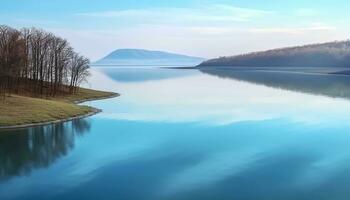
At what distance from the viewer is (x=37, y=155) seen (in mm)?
29266

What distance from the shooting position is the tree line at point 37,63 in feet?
178

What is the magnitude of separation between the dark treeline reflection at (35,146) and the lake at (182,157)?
6cm

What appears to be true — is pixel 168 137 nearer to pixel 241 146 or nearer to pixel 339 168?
pixel 241 146

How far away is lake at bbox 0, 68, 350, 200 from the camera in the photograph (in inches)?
841

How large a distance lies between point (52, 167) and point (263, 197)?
11.5 m

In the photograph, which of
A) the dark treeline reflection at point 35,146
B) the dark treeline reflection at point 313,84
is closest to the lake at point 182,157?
the dark treeline reflection at point 35,146

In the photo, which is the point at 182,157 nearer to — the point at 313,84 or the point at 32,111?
the point at 32,111

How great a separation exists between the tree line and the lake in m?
13.5

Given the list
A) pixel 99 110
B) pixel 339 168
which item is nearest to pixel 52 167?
pixel 339 168

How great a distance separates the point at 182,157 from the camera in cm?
2800

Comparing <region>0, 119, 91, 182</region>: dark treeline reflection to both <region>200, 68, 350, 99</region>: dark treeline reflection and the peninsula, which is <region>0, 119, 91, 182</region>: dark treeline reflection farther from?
<region>200, 68, 350, 99</region>: dark treeline reflection

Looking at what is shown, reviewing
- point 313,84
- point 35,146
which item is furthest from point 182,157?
point 313,84

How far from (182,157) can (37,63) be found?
1571 inches

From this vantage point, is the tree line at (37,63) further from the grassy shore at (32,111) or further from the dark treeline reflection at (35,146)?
the dark treeline reflection at (35,146)
